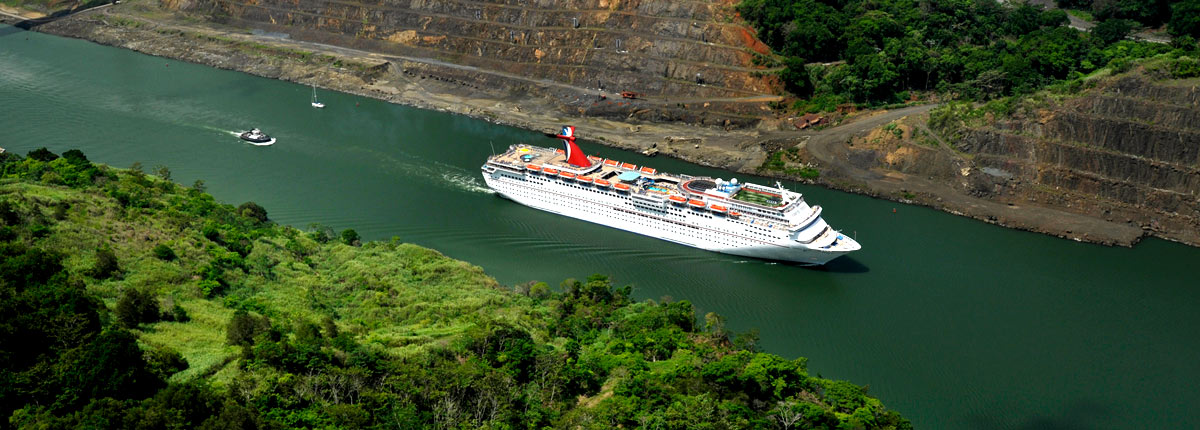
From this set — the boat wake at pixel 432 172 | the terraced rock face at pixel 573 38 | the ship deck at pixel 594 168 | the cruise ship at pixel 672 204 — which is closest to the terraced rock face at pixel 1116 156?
the cruise ship at pixel 672 204

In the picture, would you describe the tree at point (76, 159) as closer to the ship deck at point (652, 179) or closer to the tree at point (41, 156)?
the tree at point (41, 156)

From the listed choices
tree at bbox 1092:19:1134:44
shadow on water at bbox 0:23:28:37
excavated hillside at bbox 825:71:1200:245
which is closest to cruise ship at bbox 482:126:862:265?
excavated hillside at bbox 825:71:1200:245

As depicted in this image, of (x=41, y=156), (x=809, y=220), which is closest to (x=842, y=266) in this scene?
(x=809, y=220)

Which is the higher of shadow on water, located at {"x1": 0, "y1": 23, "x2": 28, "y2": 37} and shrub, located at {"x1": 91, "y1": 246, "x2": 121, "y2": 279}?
shadow on water, located at {"x1": 0, "y1": 23, "x2": 28, "y2": 37}

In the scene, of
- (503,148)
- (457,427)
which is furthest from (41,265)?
(503,148)

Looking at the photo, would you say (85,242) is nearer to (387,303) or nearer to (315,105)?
(387,303)

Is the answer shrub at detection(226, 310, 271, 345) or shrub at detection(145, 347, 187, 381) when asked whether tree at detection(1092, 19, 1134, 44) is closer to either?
shrub at detection(226, 310, 271, 345)
